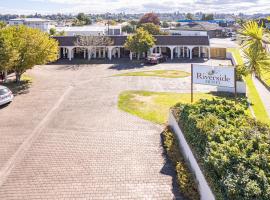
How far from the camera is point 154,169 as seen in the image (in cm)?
1386

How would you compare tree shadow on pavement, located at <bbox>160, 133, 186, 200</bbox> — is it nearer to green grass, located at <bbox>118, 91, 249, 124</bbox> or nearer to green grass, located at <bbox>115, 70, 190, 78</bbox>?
green grass, located at <bbox>118, 91, 249, 124</bbox>

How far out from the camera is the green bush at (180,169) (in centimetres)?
1161

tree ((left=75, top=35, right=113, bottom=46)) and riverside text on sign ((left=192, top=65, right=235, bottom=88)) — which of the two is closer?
riverside text on sign ((left=192, top=65, right=235, bottom=88))

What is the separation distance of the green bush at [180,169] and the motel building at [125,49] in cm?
3158

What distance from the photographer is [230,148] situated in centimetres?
1074

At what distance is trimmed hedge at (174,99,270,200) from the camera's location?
891 centimetres

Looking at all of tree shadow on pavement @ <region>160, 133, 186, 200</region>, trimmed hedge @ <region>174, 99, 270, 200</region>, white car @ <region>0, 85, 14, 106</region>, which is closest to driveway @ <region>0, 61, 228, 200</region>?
tree shadow on pavement @ <region>160, 133, 186, 200</region>

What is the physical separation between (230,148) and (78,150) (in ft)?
25.8

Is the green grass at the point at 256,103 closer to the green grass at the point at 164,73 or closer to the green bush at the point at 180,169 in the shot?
the green bush at the point at 180,169

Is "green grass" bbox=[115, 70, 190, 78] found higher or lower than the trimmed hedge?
higher

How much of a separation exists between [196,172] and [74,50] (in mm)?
39381

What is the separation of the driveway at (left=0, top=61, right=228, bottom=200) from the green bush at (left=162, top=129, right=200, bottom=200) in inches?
13.3

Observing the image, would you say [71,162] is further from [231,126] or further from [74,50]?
[74,50]

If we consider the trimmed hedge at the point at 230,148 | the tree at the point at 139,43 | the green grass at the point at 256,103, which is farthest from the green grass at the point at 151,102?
the tree at the point at 139,43
